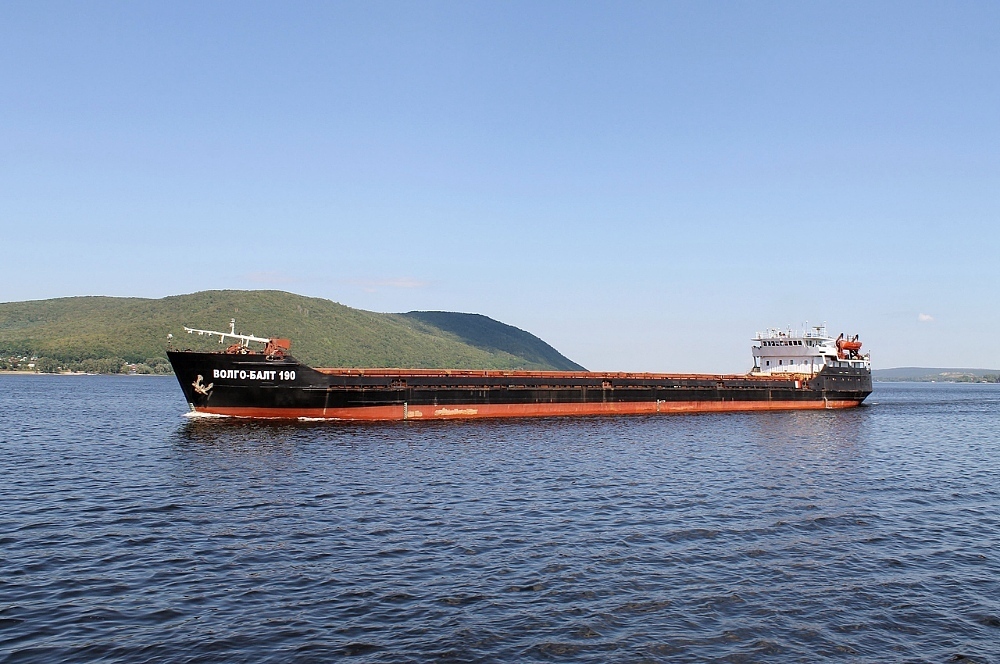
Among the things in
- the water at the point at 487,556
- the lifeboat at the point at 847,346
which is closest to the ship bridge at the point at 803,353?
the lifeboat at the point at 847,346

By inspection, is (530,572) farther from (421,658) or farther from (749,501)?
(749,501)

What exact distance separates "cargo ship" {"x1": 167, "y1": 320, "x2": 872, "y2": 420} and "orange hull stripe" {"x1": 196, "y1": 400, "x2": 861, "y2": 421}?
9 centimetres

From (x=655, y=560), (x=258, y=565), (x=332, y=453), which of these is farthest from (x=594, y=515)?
(x=332, y=453)

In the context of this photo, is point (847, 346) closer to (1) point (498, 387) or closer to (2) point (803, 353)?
(2) point (803, 353)

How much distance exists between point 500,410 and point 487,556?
39.3 metres

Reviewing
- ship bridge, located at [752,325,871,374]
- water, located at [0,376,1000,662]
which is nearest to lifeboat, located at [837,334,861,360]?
ship bridge, located at [752,325,871,374]

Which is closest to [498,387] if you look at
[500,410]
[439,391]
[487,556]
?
[500,410]

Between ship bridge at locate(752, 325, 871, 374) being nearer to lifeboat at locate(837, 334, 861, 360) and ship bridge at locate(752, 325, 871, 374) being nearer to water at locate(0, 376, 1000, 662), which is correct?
lifeboat at locate(837, 334, 861, 360)

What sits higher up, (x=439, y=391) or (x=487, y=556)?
(x=439, y=391)

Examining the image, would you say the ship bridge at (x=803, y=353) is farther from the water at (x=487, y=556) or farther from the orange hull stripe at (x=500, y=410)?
the water at (x=487, y=556)

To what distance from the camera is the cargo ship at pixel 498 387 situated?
161 feet

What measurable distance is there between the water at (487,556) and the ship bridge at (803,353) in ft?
143

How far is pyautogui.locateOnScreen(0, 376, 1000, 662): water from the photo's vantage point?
13.3 m

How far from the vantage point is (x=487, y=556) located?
60.7ft
